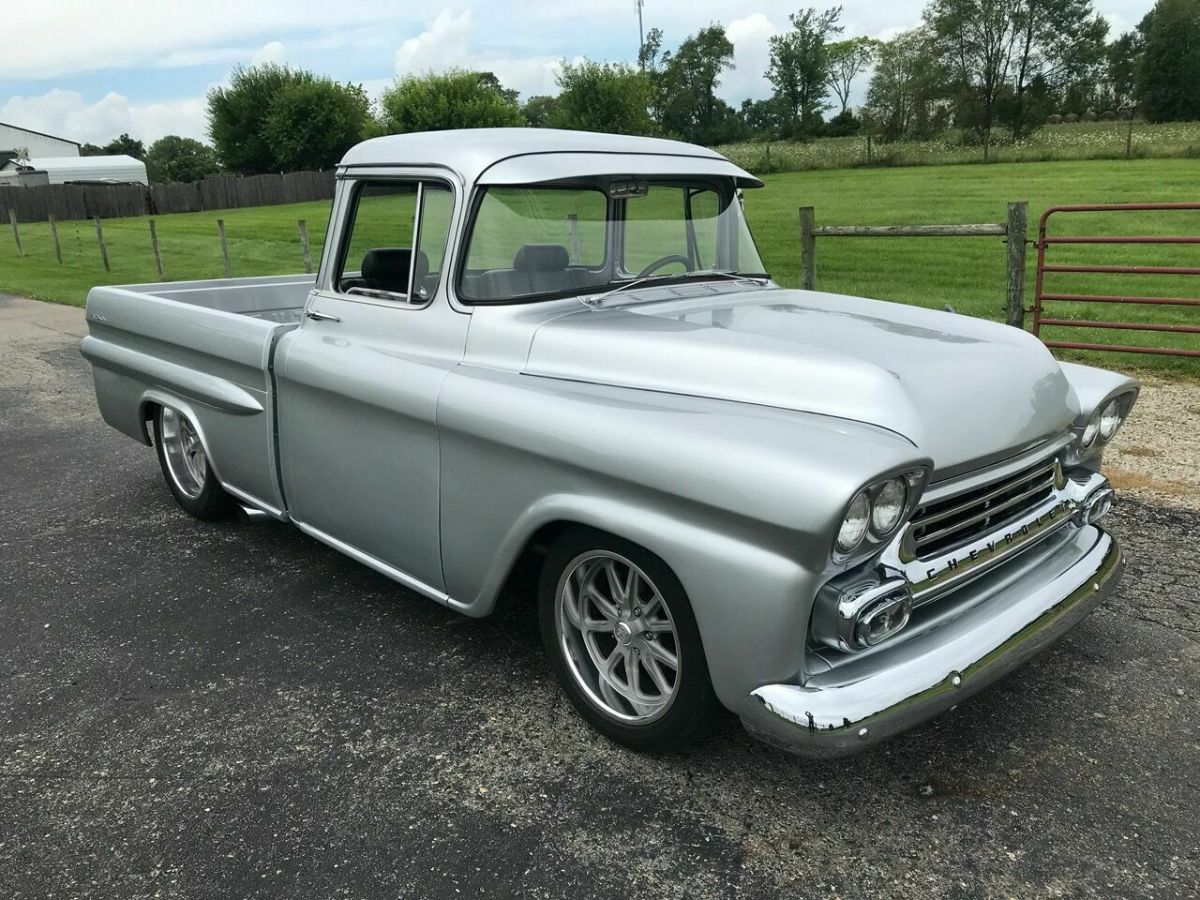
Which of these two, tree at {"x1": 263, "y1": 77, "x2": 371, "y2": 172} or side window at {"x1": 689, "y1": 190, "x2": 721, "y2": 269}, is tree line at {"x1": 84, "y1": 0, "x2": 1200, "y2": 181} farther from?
side window at {"x1": 689, "y1": 190, "x2": 721, "y2": 269}

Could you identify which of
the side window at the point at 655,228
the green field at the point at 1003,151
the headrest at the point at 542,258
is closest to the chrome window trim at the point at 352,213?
the headrest at the point at 542,258

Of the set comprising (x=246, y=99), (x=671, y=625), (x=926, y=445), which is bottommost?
(x=671, y=625)

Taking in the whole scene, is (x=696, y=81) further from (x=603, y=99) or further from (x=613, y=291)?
(x=613, y=291)

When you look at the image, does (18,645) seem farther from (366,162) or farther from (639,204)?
(639,204)

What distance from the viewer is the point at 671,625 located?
2.74 meters

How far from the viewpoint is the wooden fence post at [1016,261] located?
820cm

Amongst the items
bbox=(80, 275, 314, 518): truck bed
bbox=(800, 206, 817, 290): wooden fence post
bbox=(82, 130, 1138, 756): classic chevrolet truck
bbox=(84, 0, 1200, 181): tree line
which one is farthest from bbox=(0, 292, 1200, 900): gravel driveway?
bbox=(84, 0, 1200, 181): tree line

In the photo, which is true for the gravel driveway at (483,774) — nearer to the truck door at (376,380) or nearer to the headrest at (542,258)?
the truck door at (376,380)

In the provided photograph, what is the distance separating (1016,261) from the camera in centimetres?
836

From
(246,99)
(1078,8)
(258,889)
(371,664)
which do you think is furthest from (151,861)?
(1078,8)

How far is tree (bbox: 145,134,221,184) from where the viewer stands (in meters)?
88.9

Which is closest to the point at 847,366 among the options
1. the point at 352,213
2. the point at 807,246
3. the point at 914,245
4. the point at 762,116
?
the point at 352,213

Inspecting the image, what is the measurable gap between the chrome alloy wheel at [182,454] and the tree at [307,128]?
197ft

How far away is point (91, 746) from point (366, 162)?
240cm
